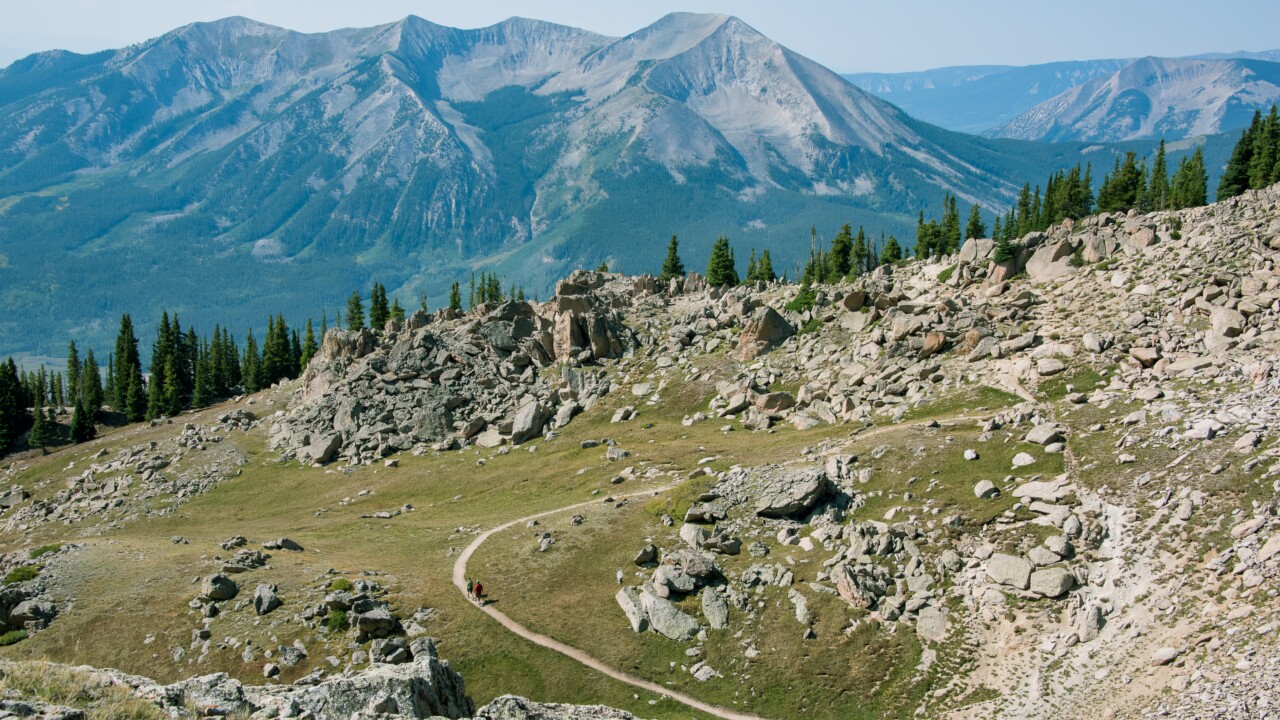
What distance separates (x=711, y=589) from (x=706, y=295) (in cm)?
9119

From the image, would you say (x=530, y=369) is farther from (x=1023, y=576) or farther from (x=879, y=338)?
(x=1023, y=576)

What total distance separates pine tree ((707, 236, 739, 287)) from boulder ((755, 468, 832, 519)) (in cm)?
10076

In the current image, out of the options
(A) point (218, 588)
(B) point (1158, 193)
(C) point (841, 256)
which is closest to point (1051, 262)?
(B) point (1158, 193)

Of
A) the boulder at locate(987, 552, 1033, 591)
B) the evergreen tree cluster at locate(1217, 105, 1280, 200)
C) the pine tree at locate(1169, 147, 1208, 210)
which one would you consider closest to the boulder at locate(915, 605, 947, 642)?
the boulder at locate(987, 552, 1033, 591)

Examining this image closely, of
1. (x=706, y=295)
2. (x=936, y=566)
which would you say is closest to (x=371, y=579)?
(x=936, y=566)

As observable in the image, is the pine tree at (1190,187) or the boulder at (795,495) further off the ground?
the pine tree at (1190,187)

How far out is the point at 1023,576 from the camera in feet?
159

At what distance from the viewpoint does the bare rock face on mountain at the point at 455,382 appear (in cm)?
11281

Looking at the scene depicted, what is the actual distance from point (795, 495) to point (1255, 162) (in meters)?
104

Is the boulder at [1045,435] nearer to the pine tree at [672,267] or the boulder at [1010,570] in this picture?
the boulder at [1010,570]

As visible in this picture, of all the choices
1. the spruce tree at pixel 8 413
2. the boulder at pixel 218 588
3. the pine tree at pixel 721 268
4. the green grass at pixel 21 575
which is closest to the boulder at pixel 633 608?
the boulder at pixel 218 588

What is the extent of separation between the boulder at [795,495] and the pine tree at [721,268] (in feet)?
331

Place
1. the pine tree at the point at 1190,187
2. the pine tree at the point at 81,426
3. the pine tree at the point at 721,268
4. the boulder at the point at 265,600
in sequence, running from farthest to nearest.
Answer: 1. the pine tree at the point at 721,268
2. the pine tree at the point at 81,426
3. the pine tree at the point at 1190,187
4. the boulder at the point at 265,600

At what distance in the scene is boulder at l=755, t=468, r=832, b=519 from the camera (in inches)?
2446
